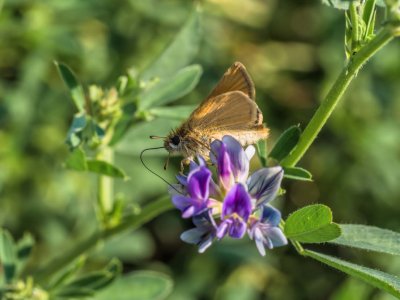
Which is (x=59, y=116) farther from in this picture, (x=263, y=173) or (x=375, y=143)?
(x=263, y=173)

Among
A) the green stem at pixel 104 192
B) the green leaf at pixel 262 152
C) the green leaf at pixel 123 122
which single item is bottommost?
the green stem at pixel 104 192

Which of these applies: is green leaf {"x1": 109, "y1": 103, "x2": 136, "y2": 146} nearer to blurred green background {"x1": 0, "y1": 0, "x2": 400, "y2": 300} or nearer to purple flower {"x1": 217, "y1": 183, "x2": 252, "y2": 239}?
purple flower {"x1": 217, "y1": 183, "x2": 252, "y2": 239}

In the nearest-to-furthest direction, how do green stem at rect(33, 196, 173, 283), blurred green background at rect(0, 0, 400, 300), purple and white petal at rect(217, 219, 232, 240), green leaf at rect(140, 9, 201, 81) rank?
1. purple and white petal at rect(217, 219, 232, 240)
2. green stem at rect(33, 196, 173, 283)
3. green leaf at rect(140, 9, 201, 81)
4. blurred green background at rect(0, 0, 400, 300)

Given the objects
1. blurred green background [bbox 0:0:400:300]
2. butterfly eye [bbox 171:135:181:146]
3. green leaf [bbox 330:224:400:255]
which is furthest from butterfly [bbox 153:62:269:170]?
blurred green background [bbox 0:0:400:300]

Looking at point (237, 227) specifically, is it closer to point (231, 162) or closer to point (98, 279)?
point (231, 162)

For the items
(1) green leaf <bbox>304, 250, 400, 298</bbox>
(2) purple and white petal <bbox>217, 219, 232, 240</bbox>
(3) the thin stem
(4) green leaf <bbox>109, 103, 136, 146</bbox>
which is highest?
(3) the thin stem

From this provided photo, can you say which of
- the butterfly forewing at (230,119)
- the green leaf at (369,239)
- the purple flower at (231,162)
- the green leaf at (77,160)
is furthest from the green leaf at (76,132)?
the green leaf at (369,239)

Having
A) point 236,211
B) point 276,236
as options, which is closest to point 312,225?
point 276,236

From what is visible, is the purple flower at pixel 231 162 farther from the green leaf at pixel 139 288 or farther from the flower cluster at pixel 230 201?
the green leaf at pixel 139 288
